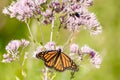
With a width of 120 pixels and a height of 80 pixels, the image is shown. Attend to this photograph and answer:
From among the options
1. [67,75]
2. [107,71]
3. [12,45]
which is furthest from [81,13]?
[107,71]

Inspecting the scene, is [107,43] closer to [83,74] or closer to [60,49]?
[83,74]

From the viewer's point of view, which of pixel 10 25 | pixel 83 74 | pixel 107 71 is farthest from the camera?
pixel 10 25

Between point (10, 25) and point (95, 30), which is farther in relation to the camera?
point (10, 25)

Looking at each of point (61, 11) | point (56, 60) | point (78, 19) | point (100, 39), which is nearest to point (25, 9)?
point (61, 11)

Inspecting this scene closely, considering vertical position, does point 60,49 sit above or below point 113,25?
below

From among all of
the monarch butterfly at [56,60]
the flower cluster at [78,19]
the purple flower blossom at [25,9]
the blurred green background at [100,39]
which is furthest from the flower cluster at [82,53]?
the blurred green background at [100,39]

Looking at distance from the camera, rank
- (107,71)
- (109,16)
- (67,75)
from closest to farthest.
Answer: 1. (67,75)
2. (107,71)
3. (109,16)
